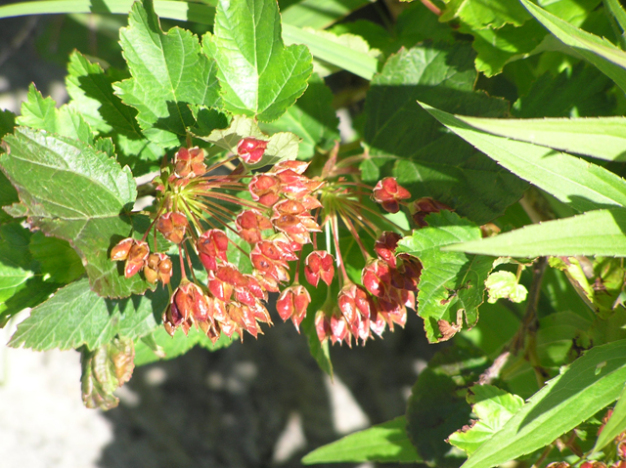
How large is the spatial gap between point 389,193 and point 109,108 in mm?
598

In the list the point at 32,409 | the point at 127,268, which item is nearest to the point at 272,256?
the point at 127,268

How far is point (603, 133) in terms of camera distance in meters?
0.80

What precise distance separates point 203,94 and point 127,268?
13.8 inches

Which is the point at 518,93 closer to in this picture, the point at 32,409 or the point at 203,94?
the point at 203,94

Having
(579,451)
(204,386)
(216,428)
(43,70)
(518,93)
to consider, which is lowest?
(216,428)

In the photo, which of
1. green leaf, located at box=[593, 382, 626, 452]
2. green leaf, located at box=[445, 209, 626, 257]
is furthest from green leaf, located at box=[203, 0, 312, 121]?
green leaf, located at box=[593, 382, 626, 452]

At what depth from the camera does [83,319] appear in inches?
36.8

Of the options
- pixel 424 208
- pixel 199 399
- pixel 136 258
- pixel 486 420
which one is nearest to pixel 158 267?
pixel 136 258

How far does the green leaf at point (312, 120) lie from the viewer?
3.90 ft

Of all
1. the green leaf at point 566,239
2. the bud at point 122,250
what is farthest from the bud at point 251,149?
the green leaf at point 566,239

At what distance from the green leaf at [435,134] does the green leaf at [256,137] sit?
0.96 ft

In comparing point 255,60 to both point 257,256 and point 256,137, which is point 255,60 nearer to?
point 256,137

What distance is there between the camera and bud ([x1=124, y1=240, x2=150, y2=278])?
81cm

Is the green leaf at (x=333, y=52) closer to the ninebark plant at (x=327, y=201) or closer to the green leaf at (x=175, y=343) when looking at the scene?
the ninebark plant at (x=327, y=201)
